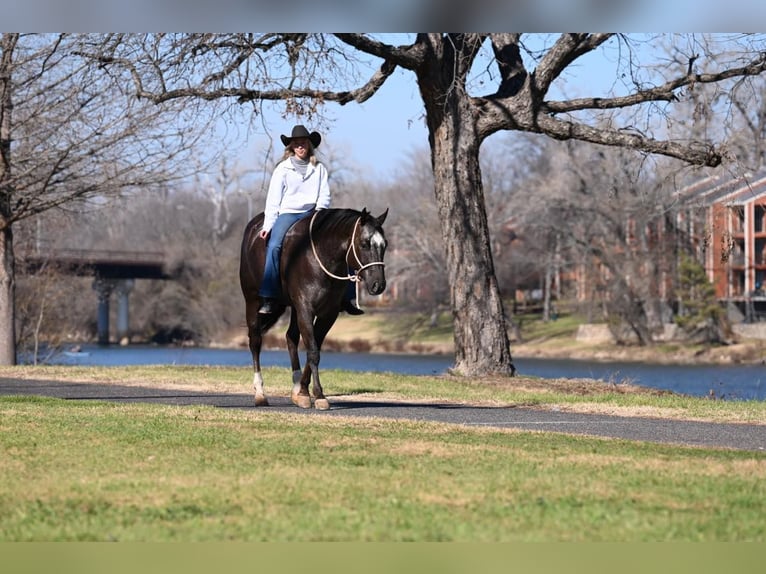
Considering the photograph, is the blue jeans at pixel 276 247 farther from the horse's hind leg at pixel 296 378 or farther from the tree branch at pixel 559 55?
the tree branch at pixel 559 55

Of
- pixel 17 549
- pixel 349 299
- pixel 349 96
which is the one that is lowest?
pixel 17 549

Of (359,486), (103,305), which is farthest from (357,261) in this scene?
(103,305)

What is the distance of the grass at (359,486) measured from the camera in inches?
285

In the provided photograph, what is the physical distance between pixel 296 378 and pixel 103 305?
74.0 metres

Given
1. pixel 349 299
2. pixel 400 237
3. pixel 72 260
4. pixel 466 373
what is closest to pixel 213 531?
pixel 349 299

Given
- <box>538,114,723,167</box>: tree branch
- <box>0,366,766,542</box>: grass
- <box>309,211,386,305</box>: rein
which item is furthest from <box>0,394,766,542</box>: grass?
<box>538,114,723,167</box>: tree branch

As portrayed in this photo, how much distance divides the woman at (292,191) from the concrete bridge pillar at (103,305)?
6923cm

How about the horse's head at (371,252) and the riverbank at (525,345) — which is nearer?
the horse's head at (371,252)

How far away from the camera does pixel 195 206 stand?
120188mm

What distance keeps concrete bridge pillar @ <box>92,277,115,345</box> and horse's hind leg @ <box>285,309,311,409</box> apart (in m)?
68.4

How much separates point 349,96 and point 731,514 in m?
17.5

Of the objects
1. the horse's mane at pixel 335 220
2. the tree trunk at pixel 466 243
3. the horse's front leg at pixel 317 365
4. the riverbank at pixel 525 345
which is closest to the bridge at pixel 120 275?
the riverbank at pixel 525 345

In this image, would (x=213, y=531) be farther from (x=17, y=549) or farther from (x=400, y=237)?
(x=400, y=237)

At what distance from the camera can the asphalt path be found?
13.1 m
